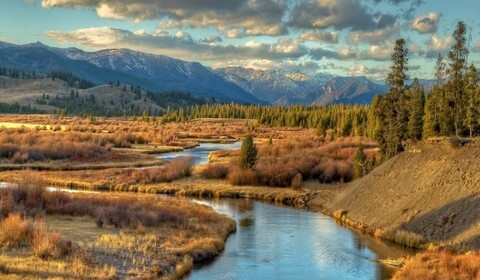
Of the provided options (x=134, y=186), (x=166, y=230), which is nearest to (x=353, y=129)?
(x=134, y=186)

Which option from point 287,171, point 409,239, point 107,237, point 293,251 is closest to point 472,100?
point 287,171

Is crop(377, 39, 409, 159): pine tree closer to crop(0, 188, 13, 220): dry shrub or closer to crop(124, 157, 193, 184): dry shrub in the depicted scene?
crop(124, 157, 193, 184): dry shrub

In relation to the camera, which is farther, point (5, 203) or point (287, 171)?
point (287, 171)

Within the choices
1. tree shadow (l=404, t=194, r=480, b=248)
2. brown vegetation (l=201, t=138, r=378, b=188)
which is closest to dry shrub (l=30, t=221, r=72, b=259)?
tree shadow (l=404, t=194, r=480, b=248)

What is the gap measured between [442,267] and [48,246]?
2176cm

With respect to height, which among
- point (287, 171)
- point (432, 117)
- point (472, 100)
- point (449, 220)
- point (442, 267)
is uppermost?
point (472, 100)

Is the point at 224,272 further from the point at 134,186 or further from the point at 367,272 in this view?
the point at 134,186

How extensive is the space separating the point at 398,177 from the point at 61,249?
1371 inches

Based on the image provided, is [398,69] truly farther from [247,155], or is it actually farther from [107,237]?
[107,237]

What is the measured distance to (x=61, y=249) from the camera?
29578 mm

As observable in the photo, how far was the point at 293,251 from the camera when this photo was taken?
129 ft

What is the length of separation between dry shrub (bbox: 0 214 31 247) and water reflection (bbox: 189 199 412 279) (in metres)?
9.65

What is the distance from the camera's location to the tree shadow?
3944 cm

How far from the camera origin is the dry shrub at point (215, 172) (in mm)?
79812
